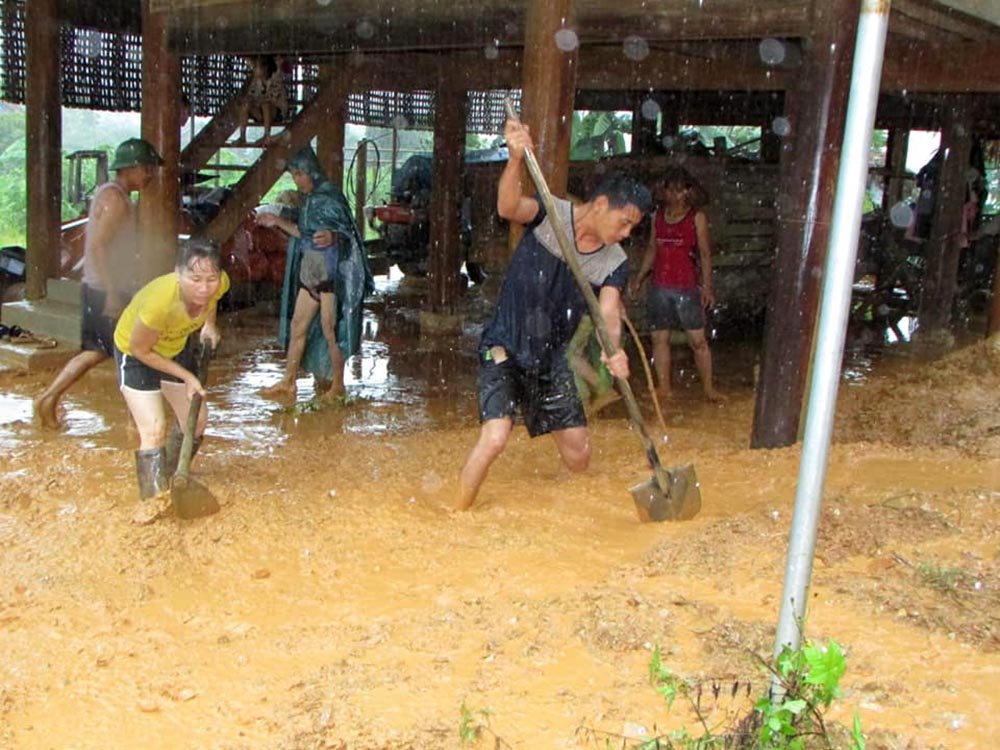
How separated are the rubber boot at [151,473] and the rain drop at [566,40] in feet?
9.20

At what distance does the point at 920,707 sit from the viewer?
2896mm

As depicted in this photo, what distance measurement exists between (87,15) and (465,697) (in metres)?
9.86

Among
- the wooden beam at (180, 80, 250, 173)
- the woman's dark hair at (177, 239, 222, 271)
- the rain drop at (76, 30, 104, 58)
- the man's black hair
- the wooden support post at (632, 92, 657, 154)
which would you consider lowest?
the woman's dark hair at (177, 239, 222, 271)

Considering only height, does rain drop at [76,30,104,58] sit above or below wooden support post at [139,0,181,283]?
above

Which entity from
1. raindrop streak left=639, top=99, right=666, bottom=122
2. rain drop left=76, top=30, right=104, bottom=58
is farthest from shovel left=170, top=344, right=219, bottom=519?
raindrop streak left=639, top=99, right=666, bottom=122

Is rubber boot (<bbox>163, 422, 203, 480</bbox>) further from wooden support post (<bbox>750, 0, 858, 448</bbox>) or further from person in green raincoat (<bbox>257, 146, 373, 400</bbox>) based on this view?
wooden support post (<bbox>750, 0, 858, 448</bbox>)

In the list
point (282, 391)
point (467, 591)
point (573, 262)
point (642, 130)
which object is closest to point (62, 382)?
point (282, 391)

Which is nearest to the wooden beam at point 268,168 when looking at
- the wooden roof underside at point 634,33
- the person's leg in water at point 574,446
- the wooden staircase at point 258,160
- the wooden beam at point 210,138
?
the wooden staircase at point 258,160

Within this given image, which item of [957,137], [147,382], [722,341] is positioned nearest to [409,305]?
[722,341]

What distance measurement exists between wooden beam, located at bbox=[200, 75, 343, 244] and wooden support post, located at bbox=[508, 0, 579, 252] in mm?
3353

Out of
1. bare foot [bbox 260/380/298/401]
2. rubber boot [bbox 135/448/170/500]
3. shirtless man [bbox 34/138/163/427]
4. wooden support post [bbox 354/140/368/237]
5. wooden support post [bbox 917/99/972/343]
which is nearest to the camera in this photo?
rubber boot [bbox 135/448/170/500]

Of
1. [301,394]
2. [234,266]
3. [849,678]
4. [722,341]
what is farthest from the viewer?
[234,266]

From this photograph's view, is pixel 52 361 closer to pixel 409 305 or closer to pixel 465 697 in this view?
pixel 409 305

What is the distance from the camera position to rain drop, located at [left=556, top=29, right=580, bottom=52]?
17.4 ft
